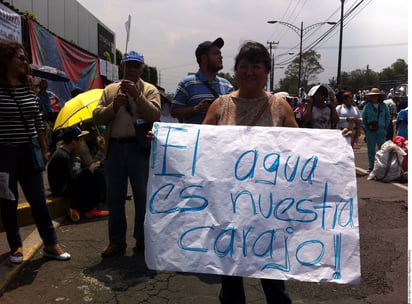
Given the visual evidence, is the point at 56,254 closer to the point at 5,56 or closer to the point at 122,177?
the point at 122,177

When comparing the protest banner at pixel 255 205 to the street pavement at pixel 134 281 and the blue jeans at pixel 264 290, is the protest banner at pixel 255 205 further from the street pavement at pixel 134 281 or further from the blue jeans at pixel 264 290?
the street pavement at pixel 134 281

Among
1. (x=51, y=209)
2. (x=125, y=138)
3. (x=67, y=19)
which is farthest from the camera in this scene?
(x=67, y=19)

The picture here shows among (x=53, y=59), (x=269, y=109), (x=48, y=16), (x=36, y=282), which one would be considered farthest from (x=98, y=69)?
(x=269, y=109)

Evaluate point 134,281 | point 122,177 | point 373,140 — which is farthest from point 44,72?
point 373,140

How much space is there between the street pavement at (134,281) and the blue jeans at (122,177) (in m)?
0.32

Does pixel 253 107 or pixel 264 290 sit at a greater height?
pixel 253 107

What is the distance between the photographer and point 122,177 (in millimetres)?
3553

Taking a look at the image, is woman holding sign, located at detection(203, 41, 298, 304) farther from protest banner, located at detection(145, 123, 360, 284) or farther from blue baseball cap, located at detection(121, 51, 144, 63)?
blue baseball cap, located at detection(121, 51, 144, 63)

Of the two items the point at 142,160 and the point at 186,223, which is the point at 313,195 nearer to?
the point at 186,223

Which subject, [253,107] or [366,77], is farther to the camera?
[366,77]

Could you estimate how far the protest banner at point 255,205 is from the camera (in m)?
1.93

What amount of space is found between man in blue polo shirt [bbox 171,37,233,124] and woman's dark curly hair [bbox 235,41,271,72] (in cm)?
112

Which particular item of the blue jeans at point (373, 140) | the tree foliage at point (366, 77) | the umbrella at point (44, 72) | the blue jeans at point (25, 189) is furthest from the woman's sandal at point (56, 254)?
the tree foliage at point (366, 77)

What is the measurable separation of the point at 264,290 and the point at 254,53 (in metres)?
1.27
